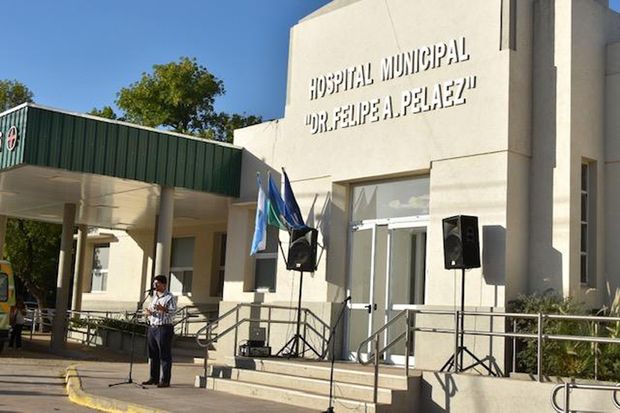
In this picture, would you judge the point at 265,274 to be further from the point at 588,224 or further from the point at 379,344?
the point at 588,224

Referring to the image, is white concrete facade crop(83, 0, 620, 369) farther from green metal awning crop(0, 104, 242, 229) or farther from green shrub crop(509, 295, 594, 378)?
green metal awning crop(0, 104, 242, 229)

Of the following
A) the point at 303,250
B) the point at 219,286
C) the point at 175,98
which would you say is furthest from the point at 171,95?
the point at 303,250

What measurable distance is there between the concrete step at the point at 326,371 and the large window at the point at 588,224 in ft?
10.7

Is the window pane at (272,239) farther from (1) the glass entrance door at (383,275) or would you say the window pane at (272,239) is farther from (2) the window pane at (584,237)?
(2) the window pane at (584,237)

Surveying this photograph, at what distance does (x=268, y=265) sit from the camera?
60.2 feet

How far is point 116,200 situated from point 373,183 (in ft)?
27.7

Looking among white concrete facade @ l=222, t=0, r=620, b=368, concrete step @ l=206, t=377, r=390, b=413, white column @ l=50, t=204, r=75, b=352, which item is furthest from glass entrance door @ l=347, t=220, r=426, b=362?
white column @ l=50, t=204, r=75, b=352

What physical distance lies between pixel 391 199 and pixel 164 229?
5.90 meters

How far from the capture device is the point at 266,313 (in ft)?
55.8

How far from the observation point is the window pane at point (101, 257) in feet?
101

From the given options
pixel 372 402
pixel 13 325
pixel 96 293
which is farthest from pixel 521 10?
pixel 96 293

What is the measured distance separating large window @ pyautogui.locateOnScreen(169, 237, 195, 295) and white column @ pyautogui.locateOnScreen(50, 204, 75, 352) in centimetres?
487

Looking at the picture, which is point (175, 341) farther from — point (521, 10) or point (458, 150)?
point (521, 10)

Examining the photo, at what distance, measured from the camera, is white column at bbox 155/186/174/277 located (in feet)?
59.9
